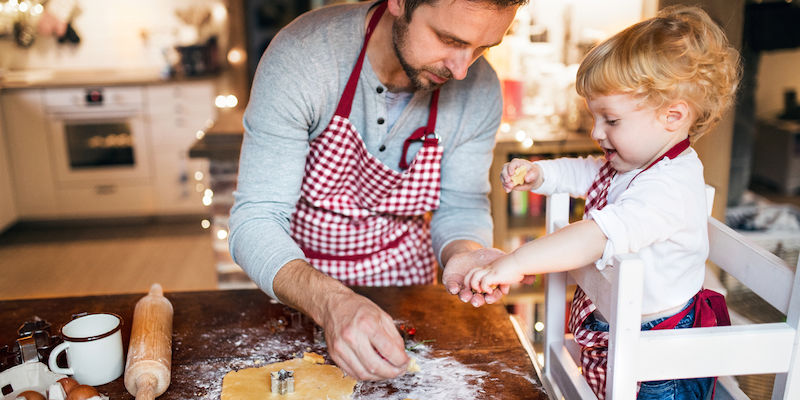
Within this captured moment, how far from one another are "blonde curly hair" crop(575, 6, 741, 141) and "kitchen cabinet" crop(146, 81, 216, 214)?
3.58 m

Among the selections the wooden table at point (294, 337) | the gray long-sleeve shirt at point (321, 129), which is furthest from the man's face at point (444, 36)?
the wooden table at point (294, 337)

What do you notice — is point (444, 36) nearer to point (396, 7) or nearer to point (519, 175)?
point (396, 7)

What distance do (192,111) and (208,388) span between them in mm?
3611

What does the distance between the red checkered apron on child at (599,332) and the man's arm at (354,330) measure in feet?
1.06

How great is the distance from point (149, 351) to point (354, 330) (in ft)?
1.11

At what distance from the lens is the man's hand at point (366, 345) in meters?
1.00

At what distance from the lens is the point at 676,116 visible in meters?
1.07

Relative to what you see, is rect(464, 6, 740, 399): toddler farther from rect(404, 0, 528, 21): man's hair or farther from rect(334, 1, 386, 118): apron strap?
rect(334, 1, 386, 118): apron strap

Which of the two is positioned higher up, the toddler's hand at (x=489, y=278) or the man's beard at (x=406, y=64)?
the man's beard at (x=406, y=64)

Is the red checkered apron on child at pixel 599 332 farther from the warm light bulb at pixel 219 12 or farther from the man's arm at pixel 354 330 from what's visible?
the warm light bulb at pixel 219 12

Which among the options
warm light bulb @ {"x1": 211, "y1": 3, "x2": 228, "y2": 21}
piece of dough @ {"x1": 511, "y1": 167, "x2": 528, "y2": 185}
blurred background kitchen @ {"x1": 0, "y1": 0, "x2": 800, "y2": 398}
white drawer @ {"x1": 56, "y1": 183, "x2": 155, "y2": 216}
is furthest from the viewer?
warm light bulb @ {"x1": 211, "y1": 3, "x2": 228, "y2": 21}

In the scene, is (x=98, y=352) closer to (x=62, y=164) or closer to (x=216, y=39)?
(x=62, y=164)

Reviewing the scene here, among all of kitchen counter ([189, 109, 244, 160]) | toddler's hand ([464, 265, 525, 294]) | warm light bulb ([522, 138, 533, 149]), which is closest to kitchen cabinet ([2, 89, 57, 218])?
kitchen counter ([189, 109, 244, 160])

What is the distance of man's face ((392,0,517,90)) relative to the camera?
1.17m
